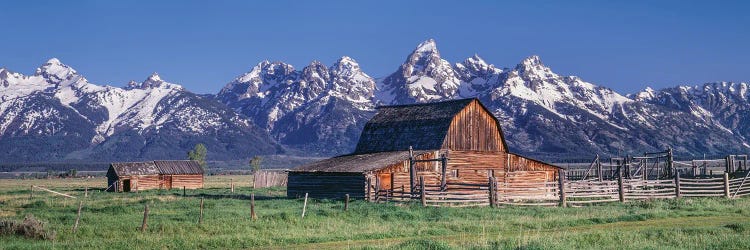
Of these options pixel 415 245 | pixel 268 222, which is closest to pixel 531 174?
pixel 268 222

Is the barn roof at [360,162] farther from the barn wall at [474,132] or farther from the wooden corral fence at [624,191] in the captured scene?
the wooden corral fence at [624,191]

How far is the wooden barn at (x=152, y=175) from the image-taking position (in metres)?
68.5

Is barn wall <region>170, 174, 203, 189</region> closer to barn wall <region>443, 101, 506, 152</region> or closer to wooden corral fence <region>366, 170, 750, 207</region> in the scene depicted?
barn wall <region>443, 101, 506, 152</region>

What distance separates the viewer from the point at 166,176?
237ft

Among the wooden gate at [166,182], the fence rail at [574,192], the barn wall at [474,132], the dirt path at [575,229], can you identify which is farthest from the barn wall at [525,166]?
the wooden gate at [166,182]

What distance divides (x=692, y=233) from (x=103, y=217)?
2360 centimetres

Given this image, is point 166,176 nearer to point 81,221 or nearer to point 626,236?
point 81,221

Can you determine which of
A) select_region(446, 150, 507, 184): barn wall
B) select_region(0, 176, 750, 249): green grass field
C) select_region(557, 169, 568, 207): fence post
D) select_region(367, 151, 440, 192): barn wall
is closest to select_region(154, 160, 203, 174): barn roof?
select_region(446, 150, 507, 184): barn wall

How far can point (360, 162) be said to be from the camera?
4878 centimetres

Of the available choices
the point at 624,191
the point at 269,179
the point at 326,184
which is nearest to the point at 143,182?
the point at 269,179

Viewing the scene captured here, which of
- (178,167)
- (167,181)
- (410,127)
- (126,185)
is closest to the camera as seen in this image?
(410,127)

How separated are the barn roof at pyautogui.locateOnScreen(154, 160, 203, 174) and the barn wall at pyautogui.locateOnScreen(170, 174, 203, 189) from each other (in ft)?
1.68

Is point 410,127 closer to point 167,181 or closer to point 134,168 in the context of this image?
point 167,181

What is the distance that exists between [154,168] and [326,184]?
96.9 ft
